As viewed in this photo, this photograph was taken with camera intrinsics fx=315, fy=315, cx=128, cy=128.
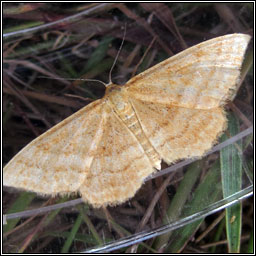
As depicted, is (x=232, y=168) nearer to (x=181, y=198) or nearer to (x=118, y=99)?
(x=181, y=198)

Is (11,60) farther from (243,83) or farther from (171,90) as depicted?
(243,83)

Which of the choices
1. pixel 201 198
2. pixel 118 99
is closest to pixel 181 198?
pixel 201 198

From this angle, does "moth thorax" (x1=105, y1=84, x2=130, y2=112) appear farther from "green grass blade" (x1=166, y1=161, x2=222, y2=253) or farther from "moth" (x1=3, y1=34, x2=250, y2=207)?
"green grass blade" (x1=166, y1=161, x2=222, y2=253)

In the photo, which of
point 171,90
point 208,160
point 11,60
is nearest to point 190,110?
point 171,90

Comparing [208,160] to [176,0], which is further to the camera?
Result: [176,0]

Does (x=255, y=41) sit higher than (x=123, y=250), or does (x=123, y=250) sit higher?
(x=255, y=41)

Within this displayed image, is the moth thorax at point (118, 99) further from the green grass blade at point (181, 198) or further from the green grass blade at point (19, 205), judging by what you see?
the green grass blade at point (19, 205)

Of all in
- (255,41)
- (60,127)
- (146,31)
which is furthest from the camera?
(146,31)

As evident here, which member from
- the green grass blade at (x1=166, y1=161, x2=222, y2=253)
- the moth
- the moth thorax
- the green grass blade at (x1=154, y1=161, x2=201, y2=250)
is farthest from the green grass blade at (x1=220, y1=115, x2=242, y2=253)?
the moth thorax
